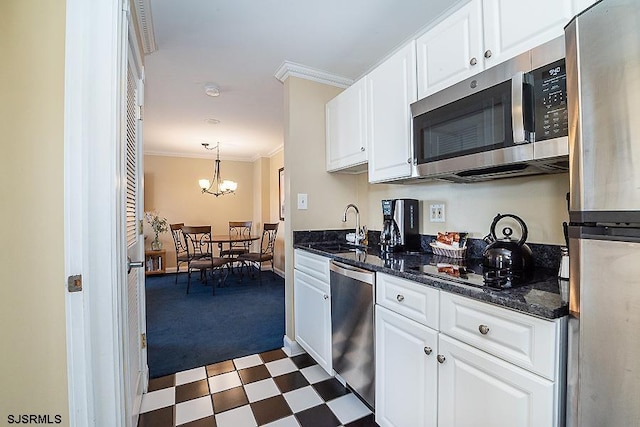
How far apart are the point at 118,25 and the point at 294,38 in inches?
49.2

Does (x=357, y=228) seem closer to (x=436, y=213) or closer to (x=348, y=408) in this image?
(x=436, y=213)

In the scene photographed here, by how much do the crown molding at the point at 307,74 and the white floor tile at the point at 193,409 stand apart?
7.79 ft

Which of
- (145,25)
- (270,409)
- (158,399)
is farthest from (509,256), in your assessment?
(145,25)

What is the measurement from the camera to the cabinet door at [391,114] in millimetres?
1643

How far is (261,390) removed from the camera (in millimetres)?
1863

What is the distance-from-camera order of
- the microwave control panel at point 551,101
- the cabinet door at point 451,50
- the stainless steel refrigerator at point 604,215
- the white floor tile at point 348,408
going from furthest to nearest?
the white floor tile at point 348,408, the cabinet door at point 451,50, the microwave control panel at point 551,101, the stainless steel refrigerator at point 604,215

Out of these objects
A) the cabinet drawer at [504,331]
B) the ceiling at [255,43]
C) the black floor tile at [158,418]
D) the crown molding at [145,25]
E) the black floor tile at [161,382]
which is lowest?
the black floor tile at [158,418]

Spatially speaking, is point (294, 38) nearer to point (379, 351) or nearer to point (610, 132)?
point (610, 132)

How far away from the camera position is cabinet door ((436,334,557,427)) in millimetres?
844

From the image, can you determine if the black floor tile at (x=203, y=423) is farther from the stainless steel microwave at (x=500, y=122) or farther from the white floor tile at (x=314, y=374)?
the stainless steel microwave at (x=500, y=122)

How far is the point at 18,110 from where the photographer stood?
2.77ft

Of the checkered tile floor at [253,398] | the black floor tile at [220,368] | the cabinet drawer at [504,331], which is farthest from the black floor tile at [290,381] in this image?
the cabinet drawer at [504,331]

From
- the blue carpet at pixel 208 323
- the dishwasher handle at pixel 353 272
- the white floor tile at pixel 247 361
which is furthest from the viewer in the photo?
the blue carpet at pixel 208 323

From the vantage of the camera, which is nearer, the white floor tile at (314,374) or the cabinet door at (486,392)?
the cabinet door at (486,392)
